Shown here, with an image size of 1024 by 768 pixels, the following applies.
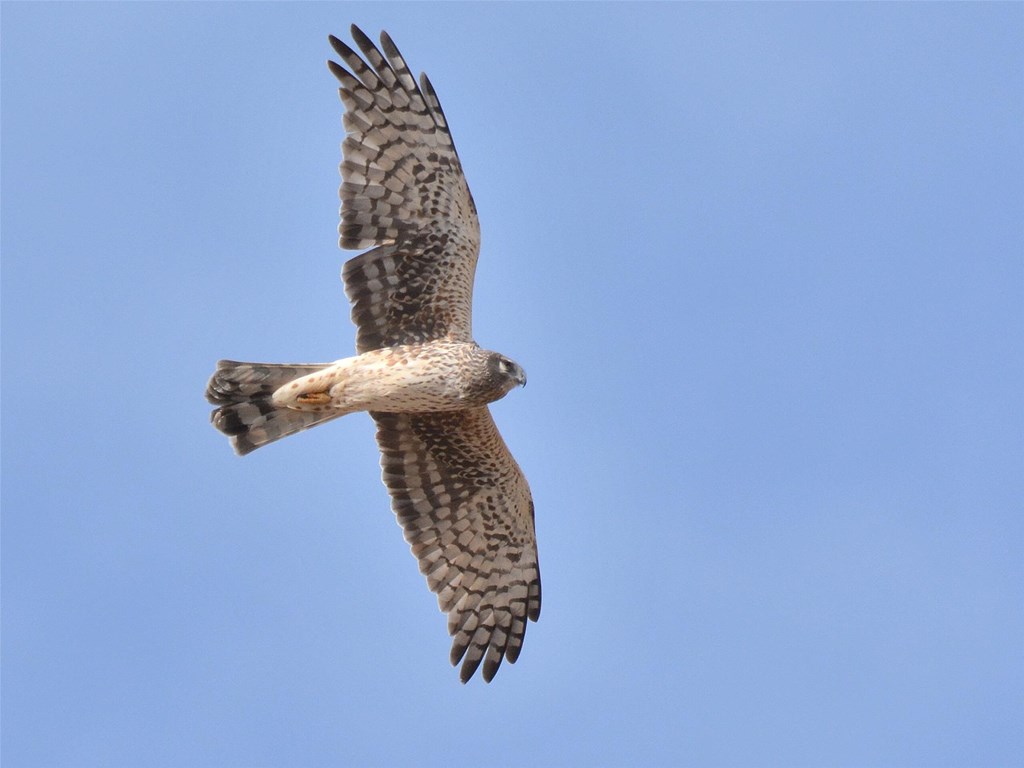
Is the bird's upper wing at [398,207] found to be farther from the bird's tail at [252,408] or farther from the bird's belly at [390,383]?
the bird's tail at [252,408]

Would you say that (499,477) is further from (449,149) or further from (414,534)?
(449,149)

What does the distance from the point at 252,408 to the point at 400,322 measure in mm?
1454

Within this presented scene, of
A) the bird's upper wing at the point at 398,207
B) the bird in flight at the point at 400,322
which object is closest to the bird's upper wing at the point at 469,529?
the bird in flight at the point at 400,322

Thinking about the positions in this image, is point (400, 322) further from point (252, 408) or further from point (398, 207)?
point (252, 408)

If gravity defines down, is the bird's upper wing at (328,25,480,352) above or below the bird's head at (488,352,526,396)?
above

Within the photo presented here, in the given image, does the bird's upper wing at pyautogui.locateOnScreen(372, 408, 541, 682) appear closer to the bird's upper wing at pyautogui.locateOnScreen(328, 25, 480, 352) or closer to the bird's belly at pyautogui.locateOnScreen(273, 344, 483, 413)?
the bird's belly at pyautogui.locateOnScreen(273, 344, 483, 413)

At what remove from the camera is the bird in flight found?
1366cm

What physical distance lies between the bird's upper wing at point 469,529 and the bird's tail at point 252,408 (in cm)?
77

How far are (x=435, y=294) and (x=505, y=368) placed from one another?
0.94 meters

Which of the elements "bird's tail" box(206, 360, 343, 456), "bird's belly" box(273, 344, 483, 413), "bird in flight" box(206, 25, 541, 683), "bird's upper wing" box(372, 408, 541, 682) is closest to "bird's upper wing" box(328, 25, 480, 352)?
"bird in flight" box(206, 25, 541, 683)

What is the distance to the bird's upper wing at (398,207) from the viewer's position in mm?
13914

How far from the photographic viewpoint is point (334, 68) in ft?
45.6

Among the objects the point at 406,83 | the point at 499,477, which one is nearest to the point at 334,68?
→ the point at 406,83

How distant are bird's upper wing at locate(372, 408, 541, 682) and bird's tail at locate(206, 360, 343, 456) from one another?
774mm
